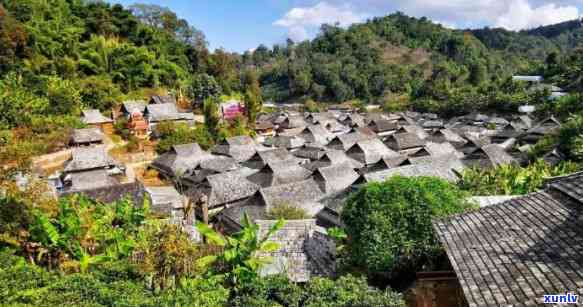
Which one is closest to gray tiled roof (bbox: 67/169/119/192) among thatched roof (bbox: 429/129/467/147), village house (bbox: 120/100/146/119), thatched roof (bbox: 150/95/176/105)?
village house (bbox: 120/100/146/119)

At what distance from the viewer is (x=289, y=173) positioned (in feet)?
94.3

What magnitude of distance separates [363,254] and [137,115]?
31.9 metres

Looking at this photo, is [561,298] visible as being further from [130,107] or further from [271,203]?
[130,107]

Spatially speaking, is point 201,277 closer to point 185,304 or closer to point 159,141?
point 185,304

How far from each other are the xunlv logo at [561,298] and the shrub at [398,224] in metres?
6.13

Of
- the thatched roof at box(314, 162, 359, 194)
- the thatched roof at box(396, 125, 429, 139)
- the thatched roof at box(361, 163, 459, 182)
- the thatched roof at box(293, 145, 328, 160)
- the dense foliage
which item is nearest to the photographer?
the dense foliage

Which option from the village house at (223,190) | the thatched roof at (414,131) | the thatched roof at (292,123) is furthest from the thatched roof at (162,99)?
the thatched roof at (414,131)

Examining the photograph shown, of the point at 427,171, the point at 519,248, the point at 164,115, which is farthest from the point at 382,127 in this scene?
the point at 519,248

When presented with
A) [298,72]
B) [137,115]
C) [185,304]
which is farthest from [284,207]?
[298,72]

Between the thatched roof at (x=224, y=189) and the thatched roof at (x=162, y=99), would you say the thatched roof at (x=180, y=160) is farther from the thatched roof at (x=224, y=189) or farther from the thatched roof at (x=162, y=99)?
the thatched roof at (x=162, y=99)

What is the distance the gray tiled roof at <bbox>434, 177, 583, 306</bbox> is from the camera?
6.81 metres

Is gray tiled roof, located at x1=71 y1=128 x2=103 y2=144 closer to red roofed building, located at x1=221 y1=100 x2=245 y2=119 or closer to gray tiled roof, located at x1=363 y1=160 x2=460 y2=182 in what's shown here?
red roofed building, located at x1=221 y1=100 x2=245 y2=119

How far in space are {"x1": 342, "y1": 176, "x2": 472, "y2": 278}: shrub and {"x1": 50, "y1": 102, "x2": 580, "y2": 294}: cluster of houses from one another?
1.41 metres

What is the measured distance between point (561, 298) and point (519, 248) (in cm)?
208
